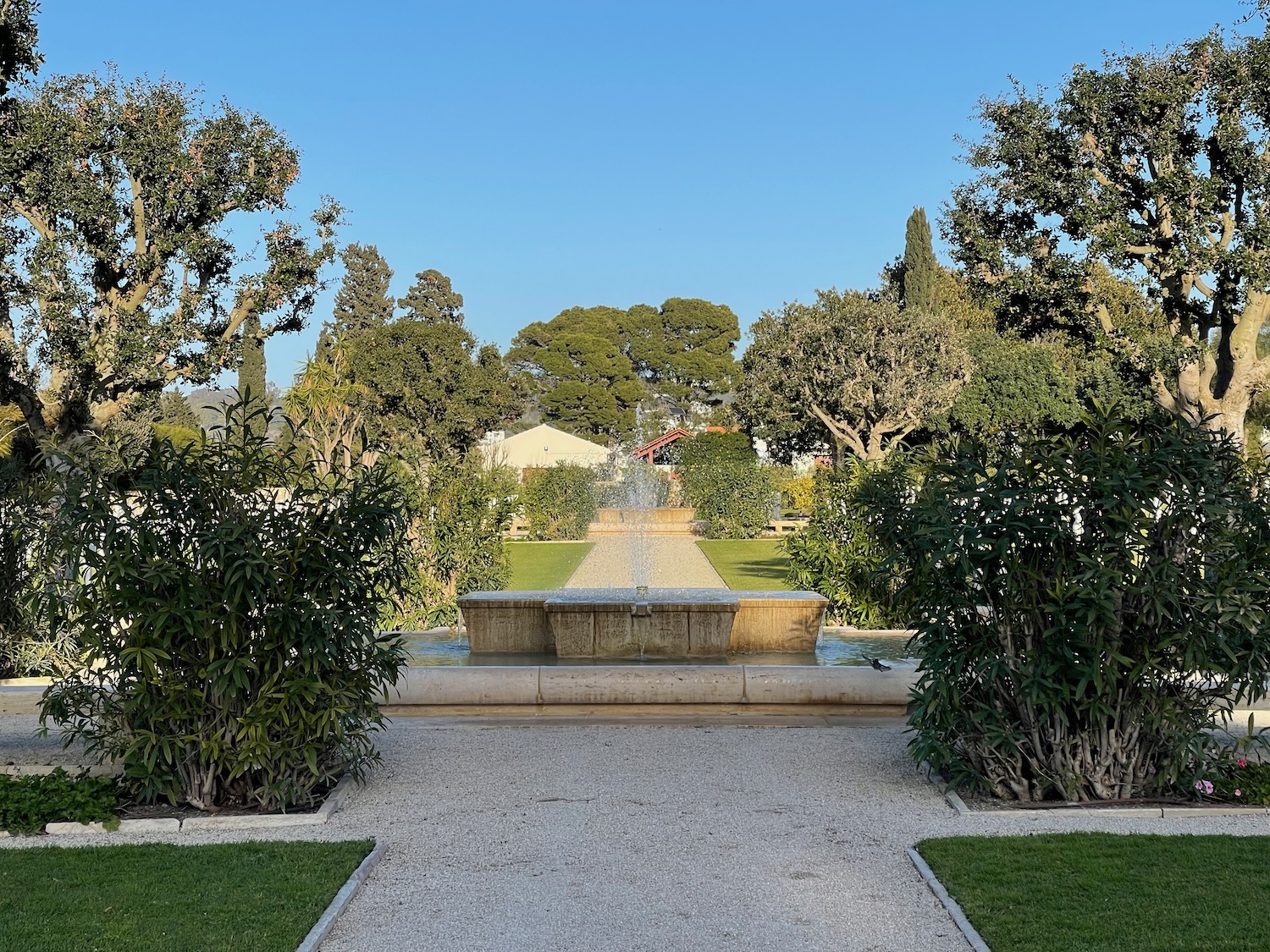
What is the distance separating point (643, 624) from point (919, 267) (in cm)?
3719

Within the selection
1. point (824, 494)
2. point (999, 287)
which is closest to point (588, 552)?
point (999, 287)

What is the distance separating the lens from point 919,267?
144 feet

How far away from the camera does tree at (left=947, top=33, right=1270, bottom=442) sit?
1652cm

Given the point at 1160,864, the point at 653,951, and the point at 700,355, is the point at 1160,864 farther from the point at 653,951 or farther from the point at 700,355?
the point at 700,355

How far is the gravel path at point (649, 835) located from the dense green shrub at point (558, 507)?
20.0m

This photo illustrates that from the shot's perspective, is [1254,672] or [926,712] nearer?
[1254,672]

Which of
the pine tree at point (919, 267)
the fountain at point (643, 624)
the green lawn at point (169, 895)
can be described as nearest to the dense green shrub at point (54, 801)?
the green lawn at point (169, 895)

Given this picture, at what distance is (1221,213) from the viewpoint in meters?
17.0

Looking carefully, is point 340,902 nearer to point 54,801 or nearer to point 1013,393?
point 54,801

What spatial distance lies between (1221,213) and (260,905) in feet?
56.9

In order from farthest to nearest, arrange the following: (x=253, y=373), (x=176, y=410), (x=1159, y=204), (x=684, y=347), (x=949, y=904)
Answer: (x=684, y=347)
(x=176, y=410)
(x=253, y=373)
(x=1159, y=204)
(x=949, y=904)

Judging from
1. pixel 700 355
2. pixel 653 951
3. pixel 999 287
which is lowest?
pixel 653 951

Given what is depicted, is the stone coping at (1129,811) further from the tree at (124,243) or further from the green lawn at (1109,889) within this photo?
the tree at (124,243)

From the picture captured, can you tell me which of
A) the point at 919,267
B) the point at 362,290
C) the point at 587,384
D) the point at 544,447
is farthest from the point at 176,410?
the point at 919,267
